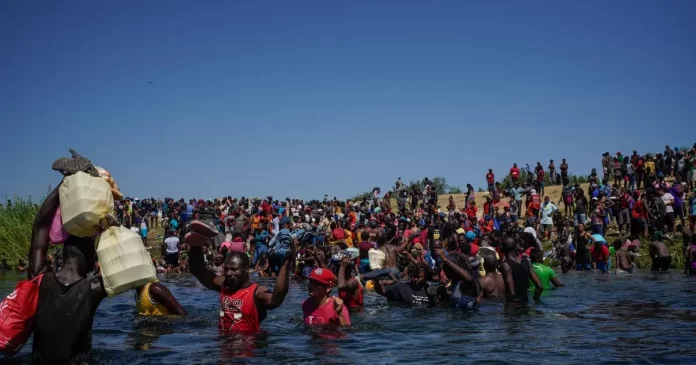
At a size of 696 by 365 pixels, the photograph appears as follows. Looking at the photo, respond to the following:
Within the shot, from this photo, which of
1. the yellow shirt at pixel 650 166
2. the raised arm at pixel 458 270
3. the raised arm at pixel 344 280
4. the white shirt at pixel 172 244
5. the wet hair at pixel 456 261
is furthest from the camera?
the yellow shirt at pixel 650 166

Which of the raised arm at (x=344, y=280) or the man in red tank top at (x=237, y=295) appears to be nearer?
the man in red tank top at (x=237, y=295)

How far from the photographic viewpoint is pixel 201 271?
296 inches

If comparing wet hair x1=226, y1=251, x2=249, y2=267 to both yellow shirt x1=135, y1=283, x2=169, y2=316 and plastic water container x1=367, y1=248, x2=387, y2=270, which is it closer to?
yellow shirt x1=135, y1=283, x2=169, y2=316

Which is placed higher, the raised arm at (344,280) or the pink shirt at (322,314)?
the raised arm at (344,280)

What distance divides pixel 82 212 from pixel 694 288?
1419 centimetres

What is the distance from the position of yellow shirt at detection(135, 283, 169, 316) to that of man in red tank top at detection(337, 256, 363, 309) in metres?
3.01

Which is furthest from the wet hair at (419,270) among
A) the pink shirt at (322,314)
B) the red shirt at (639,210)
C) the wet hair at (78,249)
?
the red shirt at (639,210)

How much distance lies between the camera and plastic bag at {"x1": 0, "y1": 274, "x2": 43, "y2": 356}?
5.04 metres

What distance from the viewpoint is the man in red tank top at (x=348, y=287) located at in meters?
11.0

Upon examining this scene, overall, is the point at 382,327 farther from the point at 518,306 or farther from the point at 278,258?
the point at 278,258

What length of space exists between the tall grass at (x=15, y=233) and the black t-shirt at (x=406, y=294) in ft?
60.3

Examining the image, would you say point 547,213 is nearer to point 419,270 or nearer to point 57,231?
point 419,270

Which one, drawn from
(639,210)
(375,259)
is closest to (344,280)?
Answer: (375,259)

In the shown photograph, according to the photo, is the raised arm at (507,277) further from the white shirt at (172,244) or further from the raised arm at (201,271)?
the white shirt at (172,244)
